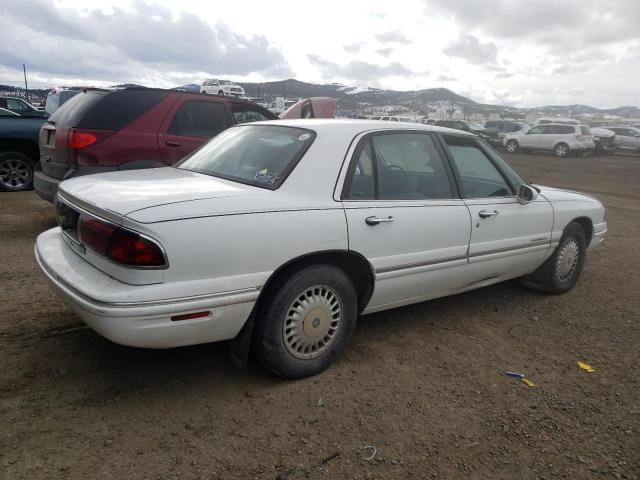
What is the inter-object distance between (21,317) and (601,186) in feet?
49.4

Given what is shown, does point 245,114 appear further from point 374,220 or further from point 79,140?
point 374,220

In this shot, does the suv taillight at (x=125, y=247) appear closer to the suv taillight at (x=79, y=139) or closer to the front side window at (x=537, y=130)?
the suv taillight at (x=79, y=139)

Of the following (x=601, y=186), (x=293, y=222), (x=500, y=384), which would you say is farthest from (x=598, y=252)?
(x=601, y=186)

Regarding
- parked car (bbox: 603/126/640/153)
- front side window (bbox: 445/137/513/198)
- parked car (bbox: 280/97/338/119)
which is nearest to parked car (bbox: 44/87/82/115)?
parked car (bbox: 280/97/338/119)

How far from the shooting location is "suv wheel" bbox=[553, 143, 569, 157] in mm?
24141

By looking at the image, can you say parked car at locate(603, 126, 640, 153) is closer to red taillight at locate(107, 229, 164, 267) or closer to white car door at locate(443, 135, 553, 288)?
white car door at locate(443, 135, 553, 288)

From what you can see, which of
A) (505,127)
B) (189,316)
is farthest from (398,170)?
(505,127)

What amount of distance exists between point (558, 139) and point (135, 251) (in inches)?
1010

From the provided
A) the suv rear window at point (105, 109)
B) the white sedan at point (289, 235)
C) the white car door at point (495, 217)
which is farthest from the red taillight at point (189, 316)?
the suv rear window at point (105, 109)

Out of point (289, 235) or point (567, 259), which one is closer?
point (289, 235)

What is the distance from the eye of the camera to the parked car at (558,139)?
24.0 metres

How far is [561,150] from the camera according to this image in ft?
79.8

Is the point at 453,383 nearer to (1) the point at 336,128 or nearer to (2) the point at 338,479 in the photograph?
(2) the point at 338,479

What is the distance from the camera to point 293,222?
9.00 feet
